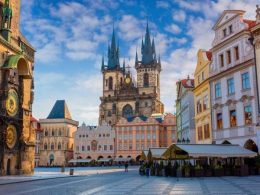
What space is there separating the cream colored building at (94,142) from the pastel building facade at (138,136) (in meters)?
2.68

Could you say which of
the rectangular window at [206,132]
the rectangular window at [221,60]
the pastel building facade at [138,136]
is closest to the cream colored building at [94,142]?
the pastel building facade at [138,136]

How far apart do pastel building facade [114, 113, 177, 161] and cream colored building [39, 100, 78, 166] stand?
54.5 ft

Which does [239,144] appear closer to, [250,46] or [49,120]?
[250,46]

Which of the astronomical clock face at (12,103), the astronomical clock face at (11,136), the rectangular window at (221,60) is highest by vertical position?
the rectangular window at (221,60)

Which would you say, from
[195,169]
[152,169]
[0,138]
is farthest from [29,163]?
[195,169]

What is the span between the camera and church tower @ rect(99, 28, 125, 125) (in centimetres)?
13162

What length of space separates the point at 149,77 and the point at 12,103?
10251cm

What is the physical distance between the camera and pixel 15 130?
125 ft

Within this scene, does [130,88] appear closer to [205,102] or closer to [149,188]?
[205,102]

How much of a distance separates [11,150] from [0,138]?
2699 mm

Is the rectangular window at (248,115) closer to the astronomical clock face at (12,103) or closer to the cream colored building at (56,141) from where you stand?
the astronomical clock face at (12,103)

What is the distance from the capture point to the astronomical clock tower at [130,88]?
427 ft

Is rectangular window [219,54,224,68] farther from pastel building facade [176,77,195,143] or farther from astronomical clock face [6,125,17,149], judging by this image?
A: astronomical clock face [6,125,17,149]

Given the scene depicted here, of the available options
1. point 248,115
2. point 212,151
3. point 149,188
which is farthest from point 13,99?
point 248,115
